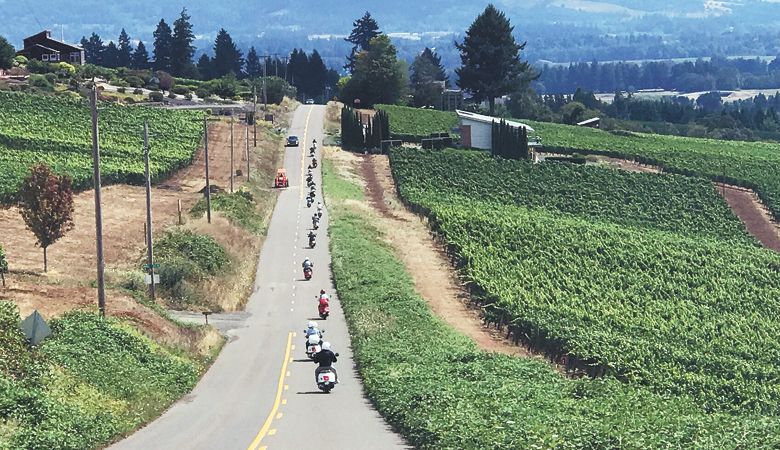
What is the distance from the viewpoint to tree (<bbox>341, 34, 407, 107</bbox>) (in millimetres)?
146250

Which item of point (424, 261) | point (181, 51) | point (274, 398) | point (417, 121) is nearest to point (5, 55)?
point (417, 121)

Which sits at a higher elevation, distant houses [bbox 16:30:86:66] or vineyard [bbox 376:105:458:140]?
distant houses [bbox 16:30:86:66]

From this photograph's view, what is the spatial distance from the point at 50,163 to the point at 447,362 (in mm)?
57275

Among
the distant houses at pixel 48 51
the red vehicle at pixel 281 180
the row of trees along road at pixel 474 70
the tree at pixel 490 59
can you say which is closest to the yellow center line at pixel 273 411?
the red vehicle at pixel 281 180

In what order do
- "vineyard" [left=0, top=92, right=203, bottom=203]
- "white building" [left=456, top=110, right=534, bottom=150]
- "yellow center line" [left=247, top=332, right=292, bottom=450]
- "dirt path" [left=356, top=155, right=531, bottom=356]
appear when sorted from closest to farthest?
"yellow center line" [left=247, top=332, right=292, bottom=450] < "dirt path" [left=356, top=155, right=531, bottom=356] < "vineyard" [left=0, top=92, right=203, bottom=203] < "white building" [left=456, top=110, right=534, bottom=150]

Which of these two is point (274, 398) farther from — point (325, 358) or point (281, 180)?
point (281, 180)

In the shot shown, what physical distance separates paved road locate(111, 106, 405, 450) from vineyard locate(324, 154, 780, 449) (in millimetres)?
787

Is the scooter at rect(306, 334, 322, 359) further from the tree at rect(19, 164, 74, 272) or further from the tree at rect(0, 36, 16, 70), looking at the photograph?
the tree at rect(0, 36, 16, 70)

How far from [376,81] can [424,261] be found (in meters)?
80.2

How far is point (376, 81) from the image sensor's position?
146625 millimetres

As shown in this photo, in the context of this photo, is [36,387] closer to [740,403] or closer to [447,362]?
[447,362]

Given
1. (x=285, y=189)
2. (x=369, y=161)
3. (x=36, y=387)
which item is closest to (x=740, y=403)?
(x=36, y=387)

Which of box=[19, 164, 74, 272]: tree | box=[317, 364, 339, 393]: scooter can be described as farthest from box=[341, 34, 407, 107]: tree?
box=[317, 364, 339, 393]: scooter

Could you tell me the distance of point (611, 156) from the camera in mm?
122438
